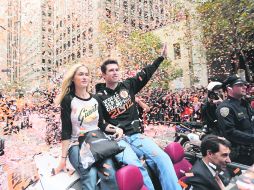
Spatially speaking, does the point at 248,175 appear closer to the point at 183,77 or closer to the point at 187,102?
the point at 187,102

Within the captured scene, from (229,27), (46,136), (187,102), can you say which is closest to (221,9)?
(229,27)

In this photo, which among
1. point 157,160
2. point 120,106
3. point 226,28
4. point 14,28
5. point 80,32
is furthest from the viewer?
point 80,32

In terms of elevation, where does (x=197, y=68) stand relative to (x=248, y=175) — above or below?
above

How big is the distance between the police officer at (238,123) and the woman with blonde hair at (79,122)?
152 centimetres

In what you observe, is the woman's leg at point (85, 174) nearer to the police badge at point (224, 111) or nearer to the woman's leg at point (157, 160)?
the woman's leg at point (157, 160)

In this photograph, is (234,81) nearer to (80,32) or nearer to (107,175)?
(107,175)

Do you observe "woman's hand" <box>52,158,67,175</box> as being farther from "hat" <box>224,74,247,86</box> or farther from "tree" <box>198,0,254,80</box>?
"tree" <box>198,0,254,80</box>

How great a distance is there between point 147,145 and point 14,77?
1375 cm

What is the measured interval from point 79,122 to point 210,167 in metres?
1.31

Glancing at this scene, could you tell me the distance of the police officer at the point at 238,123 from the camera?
3.28 meters

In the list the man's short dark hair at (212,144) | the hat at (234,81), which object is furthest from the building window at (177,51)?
the man's short dark hair at (212,144)

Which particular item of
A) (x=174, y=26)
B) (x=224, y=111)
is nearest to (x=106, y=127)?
(x=224, y=111)

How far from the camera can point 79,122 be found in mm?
2750

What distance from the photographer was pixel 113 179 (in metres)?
2.27
